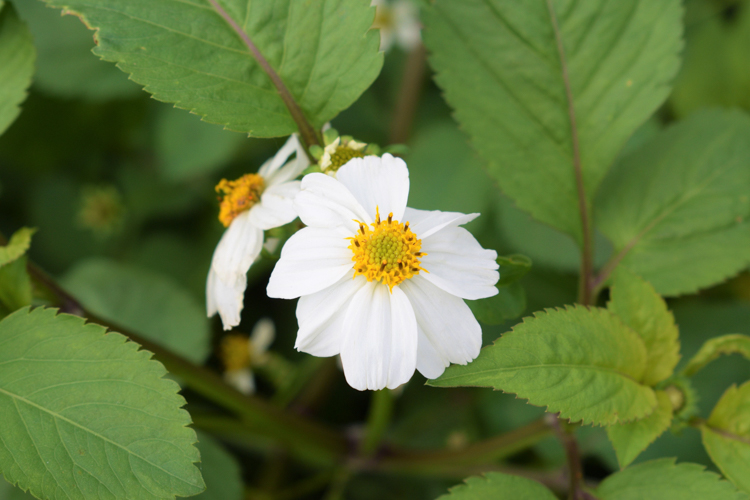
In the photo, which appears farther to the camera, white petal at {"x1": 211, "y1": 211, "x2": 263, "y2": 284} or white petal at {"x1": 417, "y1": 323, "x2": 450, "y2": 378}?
white petal at {"x1": 211, "y1": 211, "x2": 263, "y2": 284}

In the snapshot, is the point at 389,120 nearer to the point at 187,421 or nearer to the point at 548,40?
the point at 548,40

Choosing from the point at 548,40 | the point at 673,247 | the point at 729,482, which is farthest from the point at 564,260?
the point at 729,482

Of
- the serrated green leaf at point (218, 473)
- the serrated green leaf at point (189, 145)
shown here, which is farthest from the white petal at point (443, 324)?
the serrated green leaf at point (189, 145)

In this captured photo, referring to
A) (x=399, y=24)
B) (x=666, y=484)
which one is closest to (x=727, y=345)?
(x=666, y=484)

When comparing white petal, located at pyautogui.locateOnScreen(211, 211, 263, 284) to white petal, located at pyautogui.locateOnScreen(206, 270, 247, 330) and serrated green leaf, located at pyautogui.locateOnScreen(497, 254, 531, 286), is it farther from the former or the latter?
serrated green leaf, located at pyautogui.locateOnScreen(497, 254, 531, 286)

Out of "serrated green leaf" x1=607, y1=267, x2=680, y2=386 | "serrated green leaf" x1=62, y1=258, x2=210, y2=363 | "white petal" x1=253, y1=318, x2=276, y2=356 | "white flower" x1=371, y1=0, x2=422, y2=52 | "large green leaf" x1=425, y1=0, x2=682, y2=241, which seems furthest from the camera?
"white flower" x1=371, y1=0, x2=422, y2=52

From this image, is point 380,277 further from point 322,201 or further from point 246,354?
point 246,354

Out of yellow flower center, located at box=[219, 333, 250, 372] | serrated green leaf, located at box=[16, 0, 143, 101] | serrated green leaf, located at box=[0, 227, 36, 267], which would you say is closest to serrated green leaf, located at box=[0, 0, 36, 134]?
serrated green leaf, located at box=[0, 227, 36, 267]
